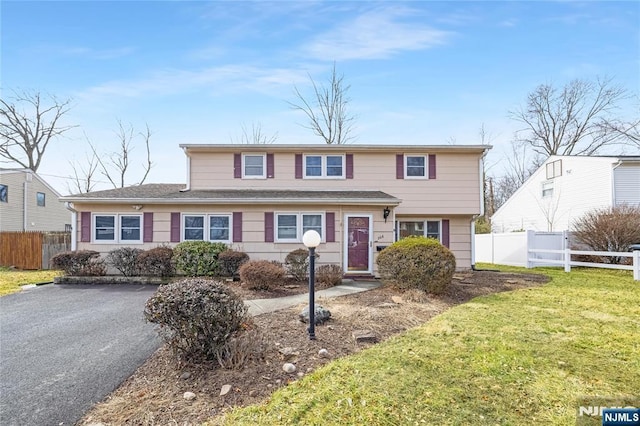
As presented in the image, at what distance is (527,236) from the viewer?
14.8m

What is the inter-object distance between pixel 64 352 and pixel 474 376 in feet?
18.0

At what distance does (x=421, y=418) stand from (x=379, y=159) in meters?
11.4

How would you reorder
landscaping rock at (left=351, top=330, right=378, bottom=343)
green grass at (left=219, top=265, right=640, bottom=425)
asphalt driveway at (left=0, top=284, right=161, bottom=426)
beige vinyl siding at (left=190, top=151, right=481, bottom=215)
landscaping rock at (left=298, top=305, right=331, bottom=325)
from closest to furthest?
green grass at (left=219, top=265, right=640, bottom=425)
asphalt driveway at (left=0, top=284, right=161, bottom=426)
landscaping rock at (left=351, top=330, right=378, bottom=343)
landscaping rock at (left=298, top=305, right=331, bottom=325)
beige vinyl siding at (left=190, top=151, right=481, bottom=215)

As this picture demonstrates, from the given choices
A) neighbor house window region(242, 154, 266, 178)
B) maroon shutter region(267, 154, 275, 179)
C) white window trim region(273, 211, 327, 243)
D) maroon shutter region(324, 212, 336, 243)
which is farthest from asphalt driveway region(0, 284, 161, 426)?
maroon shutter region(267, 154, 275, 179)

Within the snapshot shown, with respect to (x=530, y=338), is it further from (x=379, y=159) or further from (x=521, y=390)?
(x=379, y=159)

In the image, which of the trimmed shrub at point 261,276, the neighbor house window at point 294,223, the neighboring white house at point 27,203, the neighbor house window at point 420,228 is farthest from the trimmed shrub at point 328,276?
the neighboring white house at point 27,203

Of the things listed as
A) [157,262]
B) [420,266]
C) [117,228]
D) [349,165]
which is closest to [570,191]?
[349,165]

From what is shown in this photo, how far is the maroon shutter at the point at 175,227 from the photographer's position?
38.9 feet

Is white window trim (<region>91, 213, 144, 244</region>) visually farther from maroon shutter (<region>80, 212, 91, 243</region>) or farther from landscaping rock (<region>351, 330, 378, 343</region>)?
landscaping rock (<region>351, 330, 378, 343</region>)

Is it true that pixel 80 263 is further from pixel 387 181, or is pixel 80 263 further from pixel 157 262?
pixel 387 181

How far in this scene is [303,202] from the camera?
11.6m

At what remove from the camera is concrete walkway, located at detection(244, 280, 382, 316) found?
700 cm

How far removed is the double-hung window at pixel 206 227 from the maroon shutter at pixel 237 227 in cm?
23

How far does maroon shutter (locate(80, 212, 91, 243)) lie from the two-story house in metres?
0.03
